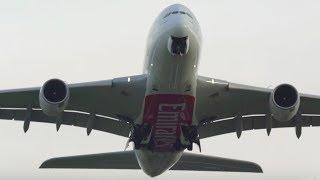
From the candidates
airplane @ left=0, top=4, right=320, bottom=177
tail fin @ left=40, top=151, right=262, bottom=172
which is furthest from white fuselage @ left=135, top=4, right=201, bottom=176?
tail fin @ left=40, top=151, right=262, bottom=172

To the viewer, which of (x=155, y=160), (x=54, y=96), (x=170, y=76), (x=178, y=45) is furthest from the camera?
(x=155, y=160)

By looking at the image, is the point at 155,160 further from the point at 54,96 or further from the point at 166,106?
the point at 54,96

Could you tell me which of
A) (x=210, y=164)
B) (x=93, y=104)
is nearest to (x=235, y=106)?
(x=210, y=164)

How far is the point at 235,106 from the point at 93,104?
5053 mm

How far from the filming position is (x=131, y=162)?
23.9 meters

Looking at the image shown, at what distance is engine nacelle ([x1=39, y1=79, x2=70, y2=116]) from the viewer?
1781 centimetres

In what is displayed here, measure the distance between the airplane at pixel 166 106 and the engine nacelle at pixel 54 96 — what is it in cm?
3

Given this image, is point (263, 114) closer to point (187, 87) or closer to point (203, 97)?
point (203, 97)

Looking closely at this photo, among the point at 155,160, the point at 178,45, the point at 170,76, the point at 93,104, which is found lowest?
the point at 155,160

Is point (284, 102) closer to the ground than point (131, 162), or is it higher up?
higher up

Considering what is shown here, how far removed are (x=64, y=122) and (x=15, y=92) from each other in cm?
375

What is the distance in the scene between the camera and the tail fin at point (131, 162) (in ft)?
76.5

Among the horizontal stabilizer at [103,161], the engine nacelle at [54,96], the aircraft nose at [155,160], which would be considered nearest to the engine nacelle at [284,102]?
the aircraft nose at [155,160]

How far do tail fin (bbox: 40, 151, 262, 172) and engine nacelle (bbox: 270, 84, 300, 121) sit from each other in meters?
5.24
